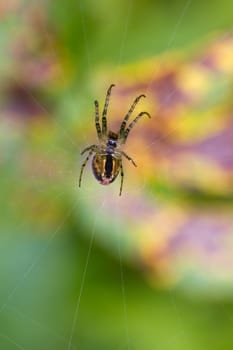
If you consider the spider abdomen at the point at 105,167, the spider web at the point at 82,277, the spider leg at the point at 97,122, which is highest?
the spider leg at the point at 97,122

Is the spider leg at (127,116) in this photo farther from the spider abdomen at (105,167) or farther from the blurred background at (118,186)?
the spider abdomen at (105,167)

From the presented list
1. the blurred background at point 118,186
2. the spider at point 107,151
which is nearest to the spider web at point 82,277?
the blurred background at point 118,186

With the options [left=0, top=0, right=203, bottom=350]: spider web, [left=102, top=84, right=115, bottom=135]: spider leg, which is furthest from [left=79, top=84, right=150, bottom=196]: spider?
[left=0, top=0, right=203, bottom=350]: spider web

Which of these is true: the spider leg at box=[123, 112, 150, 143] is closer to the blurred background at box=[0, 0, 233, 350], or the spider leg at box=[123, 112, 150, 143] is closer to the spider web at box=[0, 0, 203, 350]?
the blurred background at box=[0, 0, 233, 350]

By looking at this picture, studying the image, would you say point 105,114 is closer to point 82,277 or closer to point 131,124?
point 131,124

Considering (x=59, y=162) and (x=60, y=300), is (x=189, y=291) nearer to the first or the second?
(x=60, y=300)

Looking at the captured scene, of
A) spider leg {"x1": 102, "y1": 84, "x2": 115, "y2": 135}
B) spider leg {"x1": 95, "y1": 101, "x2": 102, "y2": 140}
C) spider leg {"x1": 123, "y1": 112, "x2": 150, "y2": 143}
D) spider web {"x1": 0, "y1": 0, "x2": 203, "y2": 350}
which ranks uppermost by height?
spider leg {"x1": 102, "y1": 84, "x2": 115, "y2": 135}

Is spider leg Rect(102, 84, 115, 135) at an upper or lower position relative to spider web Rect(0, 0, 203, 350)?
upper

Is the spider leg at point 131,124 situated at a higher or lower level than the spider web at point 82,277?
higher
